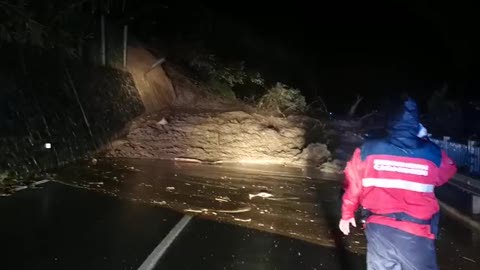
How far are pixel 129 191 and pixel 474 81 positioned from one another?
2826cm

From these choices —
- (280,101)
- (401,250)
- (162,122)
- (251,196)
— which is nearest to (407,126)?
(401,250)

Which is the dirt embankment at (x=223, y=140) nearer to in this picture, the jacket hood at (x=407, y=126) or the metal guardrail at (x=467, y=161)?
the metal guardrail at (x=467, y=161)

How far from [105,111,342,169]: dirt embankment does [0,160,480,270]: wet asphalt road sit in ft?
12.2

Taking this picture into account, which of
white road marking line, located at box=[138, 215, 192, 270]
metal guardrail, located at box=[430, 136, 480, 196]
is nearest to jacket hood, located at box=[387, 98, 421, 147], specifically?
white road marking line, located at box=[138, 215, 192, 270]

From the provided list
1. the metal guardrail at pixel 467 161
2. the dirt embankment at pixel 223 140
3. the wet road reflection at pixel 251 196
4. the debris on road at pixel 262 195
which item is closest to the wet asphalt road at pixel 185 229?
the wet road reflection at pixel 251 196

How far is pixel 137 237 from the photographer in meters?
6.43

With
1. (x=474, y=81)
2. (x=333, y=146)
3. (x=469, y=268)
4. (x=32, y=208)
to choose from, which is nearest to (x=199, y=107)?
(x=333, y=146)

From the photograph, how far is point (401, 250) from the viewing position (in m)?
3.63

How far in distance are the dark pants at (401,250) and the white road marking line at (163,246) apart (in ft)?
8.90

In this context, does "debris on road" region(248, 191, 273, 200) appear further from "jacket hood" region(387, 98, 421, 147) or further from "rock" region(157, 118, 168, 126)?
"rock" region(157, 118, 168, 126)

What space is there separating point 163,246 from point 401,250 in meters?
3.40

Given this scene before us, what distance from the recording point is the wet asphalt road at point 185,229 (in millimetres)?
5699

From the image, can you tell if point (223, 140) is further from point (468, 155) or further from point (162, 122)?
point (468, 155)

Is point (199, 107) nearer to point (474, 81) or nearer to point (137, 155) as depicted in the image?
point (137, 155)
